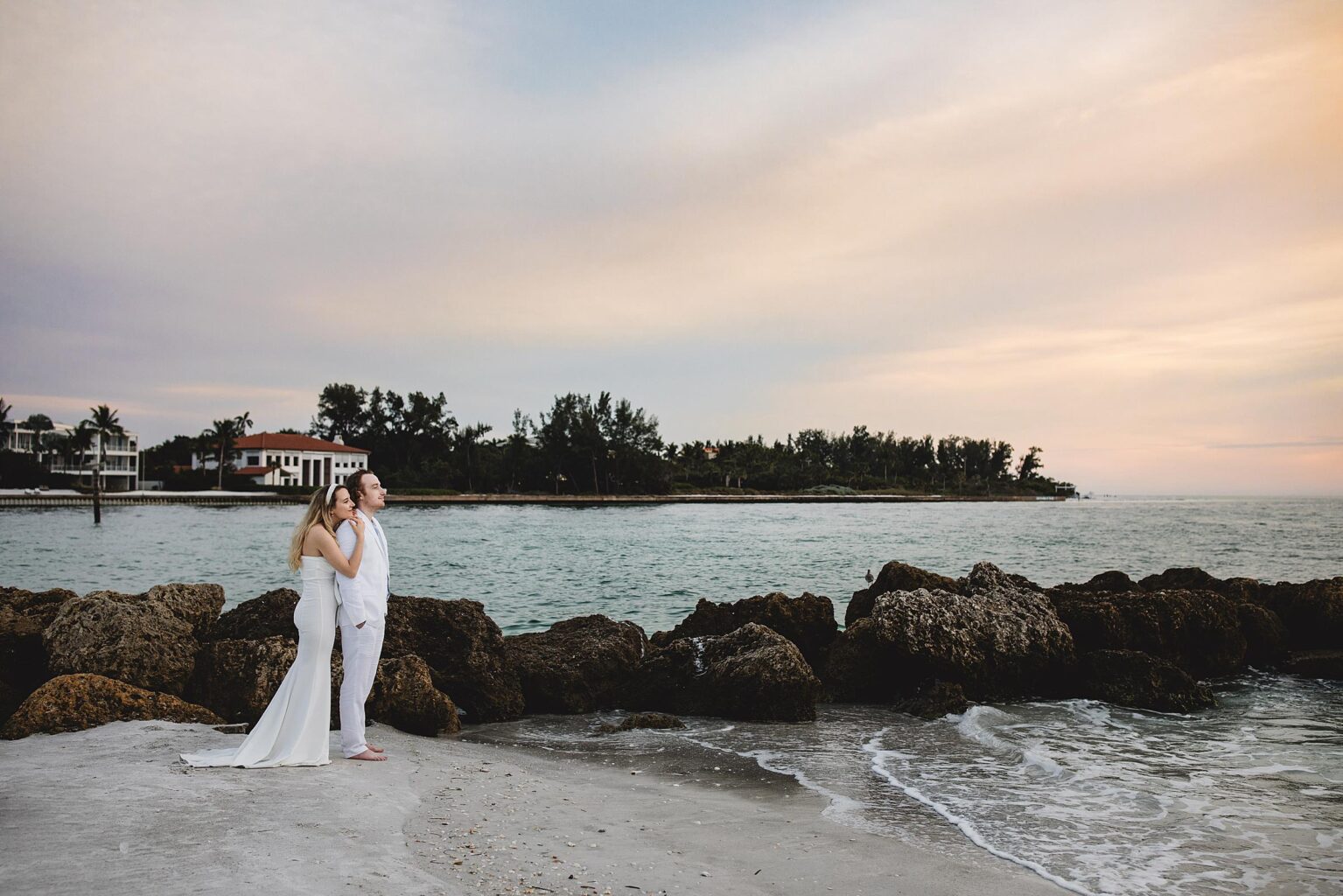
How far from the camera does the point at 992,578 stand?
13297 mm

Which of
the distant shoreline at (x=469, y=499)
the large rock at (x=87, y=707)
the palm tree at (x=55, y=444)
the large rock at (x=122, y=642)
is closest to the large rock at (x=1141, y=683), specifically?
the large rock at (x=87, y=707)

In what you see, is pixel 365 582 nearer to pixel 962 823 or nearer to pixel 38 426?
pixel 962 823

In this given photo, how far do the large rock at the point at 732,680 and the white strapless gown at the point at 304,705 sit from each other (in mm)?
5118

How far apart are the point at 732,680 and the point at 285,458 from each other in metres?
138

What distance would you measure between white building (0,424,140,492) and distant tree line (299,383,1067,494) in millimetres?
32882

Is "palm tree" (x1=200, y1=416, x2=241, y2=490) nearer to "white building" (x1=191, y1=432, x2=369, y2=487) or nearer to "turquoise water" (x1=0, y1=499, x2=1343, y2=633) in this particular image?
"white building" (x1=191, y1=432, x2=369, y2=487)

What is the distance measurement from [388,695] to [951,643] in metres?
7.20

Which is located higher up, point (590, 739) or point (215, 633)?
point (215, 633)

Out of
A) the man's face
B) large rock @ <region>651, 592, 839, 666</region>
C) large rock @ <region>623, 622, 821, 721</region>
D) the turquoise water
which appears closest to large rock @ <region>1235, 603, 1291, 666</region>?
large rock @ <region>651, 592, 839, 666</region>

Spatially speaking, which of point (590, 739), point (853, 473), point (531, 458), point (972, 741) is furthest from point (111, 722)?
point (853, 473)

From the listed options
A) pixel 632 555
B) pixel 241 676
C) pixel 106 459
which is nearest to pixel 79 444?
pixel 106 459

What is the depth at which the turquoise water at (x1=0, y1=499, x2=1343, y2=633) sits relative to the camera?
96.0 feet

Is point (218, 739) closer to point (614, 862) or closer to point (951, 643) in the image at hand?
point (614, 862)

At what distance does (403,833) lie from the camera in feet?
17.3
